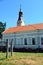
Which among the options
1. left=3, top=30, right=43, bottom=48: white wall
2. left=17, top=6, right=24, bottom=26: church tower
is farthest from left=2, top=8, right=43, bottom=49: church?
left=17, top=6, right=24, bottom=26: church tower

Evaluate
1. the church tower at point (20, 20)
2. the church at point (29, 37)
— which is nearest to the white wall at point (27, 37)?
the church at point (29, 37)

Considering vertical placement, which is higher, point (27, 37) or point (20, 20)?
point (20, 20)

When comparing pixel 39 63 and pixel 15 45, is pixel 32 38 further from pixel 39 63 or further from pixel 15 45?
pixel 39 63

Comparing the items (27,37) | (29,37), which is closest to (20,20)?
(27,37)

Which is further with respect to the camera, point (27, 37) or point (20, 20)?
point (20, 20)

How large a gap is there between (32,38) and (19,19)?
26957mm

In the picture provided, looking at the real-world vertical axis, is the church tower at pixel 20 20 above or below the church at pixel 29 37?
above

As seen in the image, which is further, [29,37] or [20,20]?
[20,20]

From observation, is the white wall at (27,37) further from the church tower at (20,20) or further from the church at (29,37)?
the church tower at (20,20)

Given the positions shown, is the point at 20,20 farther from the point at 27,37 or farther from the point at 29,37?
the point at 29,37

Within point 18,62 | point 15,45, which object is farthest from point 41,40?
point 18,62

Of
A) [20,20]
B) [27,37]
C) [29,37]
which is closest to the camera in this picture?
[29,37]

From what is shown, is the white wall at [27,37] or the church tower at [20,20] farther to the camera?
the church tower at [20,20]

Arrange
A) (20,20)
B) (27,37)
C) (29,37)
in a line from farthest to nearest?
(20,20), (27,37), (29,37)
